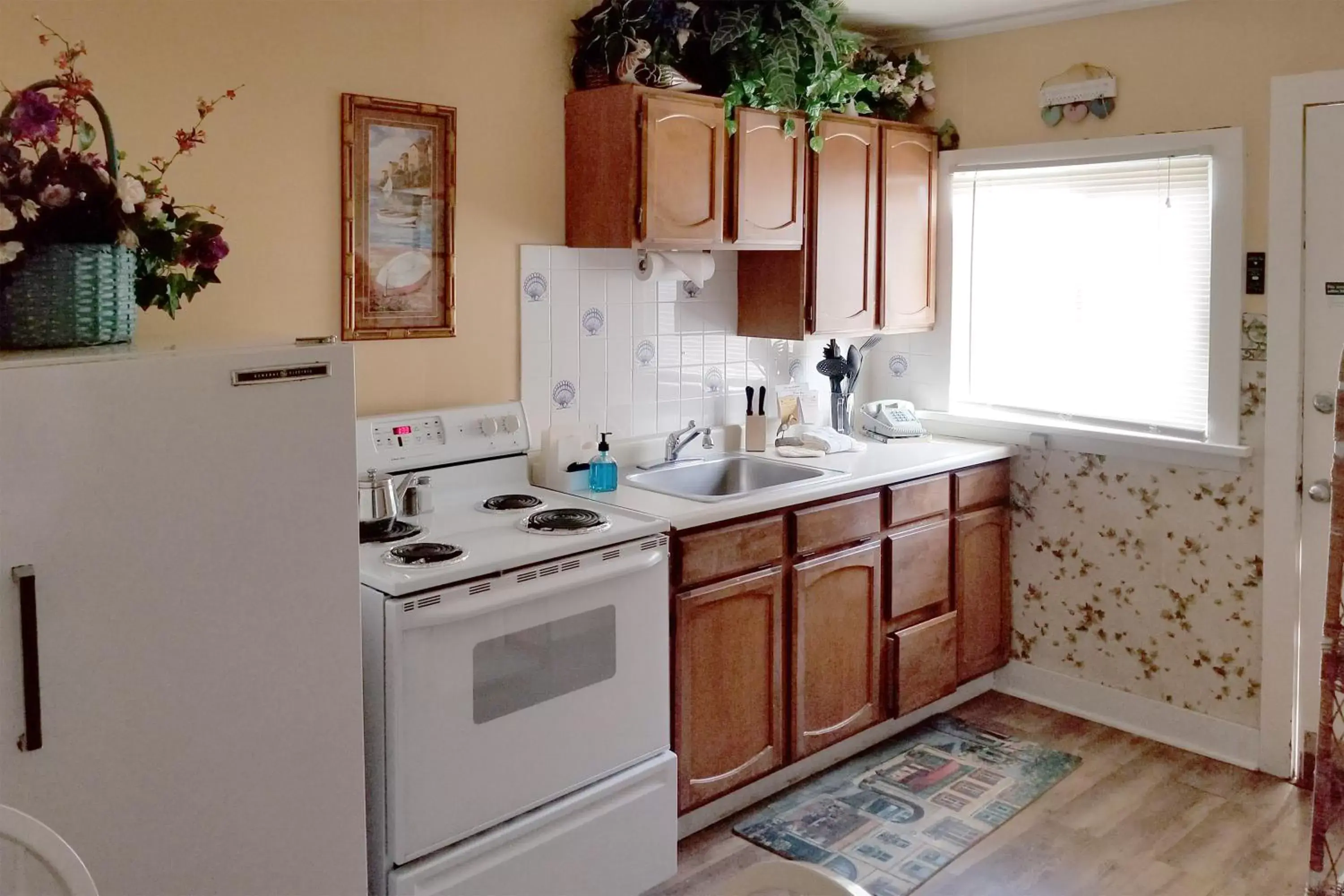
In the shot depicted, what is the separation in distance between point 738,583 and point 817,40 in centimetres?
161

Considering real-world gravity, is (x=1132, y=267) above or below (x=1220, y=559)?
above

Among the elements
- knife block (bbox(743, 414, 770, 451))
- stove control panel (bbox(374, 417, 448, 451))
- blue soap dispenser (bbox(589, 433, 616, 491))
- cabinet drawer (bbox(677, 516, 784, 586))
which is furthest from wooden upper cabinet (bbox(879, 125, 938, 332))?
stove control panel (bbox(374, 417, 448, 451))

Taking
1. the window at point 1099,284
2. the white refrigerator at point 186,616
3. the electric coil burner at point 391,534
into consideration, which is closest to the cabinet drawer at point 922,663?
the window at point 1099,284

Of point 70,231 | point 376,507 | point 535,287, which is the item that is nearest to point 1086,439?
point 535,287

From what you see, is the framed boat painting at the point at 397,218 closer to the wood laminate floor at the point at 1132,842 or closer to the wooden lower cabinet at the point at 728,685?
the wooden lower cabinet at the point at 728,685

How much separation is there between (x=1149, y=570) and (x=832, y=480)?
1.21 metres

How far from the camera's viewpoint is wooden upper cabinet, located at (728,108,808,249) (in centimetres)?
333

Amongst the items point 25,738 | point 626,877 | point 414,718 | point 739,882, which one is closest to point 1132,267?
point 626,877

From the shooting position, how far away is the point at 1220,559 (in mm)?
3547

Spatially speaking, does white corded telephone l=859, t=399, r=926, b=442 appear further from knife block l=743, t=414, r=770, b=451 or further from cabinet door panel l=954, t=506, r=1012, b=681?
knife block l=743, t=414, r=770, b=451

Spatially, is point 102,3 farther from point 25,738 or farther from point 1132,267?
point 1132,267

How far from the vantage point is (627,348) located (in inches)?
136

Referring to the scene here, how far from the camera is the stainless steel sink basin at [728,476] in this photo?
3375 millimetres

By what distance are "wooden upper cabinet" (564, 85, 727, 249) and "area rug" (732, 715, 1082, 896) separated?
5.44 feet
